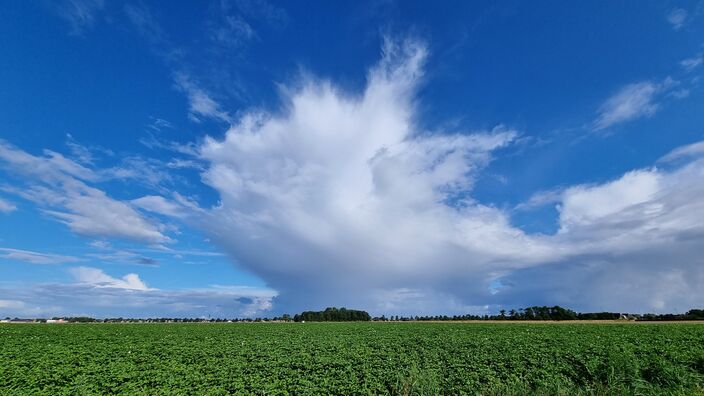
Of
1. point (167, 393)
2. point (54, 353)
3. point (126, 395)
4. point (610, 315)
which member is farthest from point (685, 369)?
point (610, 315)

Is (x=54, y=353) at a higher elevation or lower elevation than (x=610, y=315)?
lower

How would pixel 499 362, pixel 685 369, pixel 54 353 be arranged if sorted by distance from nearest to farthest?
pixel 685 369
pixel 499 362
pixel 54 353

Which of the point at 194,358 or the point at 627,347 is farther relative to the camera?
the point at 627,347

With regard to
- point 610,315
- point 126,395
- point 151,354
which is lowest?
point 126,395

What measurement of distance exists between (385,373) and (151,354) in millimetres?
16115

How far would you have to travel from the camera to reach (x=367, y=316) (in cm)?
19488

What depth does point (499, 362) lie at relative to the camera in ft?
66.4

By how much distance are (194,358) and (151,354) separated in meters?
4.19

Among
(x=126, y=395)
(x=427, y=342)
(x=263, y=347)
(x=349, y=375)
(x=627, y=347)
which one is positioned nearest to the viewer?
(x=126, y=395)

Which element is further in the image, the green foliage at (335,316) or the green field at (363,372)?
the green foliage at (335,316)

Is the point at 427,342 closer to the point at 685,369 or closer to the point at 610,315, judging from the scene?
the point at 685,369

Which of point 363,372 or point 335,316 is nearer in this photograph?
point 363,372

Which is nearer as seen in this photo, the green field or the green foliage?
the green field

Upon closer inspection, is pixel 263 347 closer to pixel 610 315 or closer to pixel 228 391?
pixel 228 391
